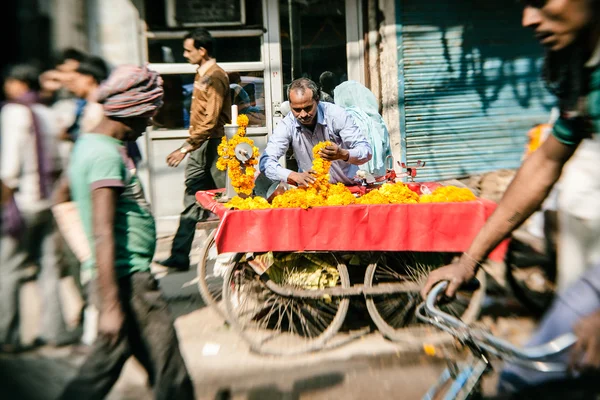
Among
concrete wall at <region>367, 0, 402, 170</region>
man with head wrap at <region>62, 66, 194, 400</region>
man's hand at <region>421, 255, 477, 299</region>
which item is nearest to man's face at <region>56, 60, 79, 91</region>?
man with head wrap at <region>62, 66, 194, 400</region>

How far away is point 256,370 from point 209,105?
2.53 metres

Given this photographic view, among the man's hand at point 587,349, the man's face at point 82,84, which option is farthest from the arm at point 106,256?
the man's face at point 82,84

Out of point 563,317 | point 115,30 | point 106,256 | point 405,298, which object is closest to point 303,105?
point 405,298

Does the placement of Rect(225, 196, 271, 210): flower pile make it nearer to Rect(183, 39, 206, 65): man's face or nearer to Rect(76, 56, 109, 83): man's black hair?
Rect(76, 56, 109, 83): man's black hair

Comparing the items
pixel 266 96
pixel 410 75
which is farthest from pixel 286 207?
pixel 410 75

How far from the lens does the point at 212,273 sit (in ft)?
13.7

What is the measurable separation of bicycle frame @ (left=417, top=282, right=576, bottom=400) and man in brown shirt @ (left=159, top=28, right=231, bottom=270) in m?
3.63

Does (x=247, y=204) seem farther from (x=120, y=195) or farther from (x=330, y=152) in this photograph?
(x=120, y=195)

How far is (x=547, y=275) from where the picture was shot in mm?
4617

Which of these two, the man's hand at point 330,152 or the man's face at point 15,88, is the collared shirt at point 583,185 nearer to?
the man's hand at point 330,152

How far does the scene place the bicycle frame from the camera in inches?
56.5

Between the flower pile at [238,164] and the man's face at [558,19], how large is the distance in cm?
242

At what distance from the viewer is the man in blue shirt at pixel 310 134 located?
4.34m

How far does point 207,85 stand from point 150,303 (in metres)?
3.06
